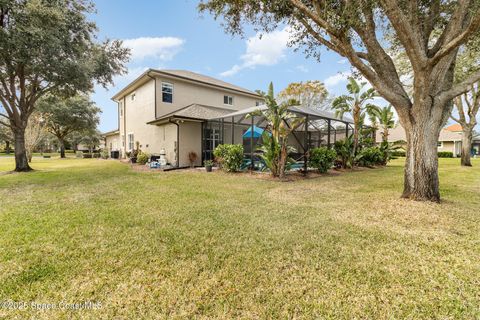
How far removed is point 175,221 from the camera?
4336 mm

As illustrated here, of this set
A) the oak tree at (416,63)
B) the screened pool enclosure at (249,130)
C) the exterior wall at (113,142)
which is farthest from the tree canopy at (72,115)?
the oak tree at (416,63)

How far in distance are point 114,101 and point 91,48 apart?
37.9ft

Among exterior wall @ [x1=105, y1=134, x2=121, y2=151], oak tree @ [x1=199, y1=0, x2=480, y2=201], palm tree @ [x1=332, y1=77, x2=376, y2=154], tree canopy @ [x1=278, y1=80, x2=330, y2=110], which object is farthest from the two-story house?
tree canopy @ [x1=278, y1=80, x2=330, y2=110]

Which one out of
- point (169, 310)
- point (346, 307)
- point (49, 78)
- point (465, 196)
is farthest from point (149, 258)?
point (49, 78)

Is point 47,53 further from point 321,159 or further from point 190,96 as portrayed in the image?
point 321,159

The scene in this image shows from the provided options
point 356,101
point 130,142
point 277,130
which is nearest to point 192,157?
point 277,130

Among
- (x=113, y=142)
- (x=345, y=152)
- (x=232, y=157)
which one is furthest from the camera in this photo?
(x=113, y=142)

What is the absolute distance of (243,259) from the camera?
289 centimetres

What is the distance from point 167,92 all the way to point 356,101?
1330 centimetres

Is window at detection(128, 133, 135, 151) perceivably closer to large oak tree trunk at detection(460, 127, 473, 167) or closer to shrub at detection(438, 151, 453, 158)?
large oak tree trunk at detection(460, 127, 473, 167)

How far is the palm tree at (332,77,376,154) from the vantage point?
12.1 metres

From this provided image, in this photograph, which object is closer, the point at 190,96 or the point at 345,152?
the point at 345,152

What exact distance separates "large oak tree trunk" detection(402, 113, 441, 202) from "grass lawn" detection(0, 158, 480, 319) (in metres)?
0.41

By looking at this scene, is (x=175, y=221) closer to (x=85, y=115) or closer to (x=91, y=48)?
(x=91, y=48)
